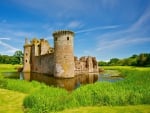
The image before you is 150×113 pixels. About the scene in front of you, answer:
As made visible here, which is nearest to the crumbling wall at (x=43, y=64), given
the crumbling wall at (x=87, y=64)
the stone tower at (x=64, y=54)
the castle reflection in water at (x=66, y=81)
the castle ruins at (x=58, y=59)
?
the castle ruins at (x=58, y=59)

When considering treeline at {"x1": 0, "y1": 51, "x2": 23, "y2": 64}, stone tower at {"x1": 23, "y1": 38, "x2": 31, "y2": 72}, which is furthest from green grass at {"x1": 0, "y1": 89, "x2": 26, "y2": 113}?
treeline at {"x1": 0, "y1": 51, "x2": 23, "y2": 64}

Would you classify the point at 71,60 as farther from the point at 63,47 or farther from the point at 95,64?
the point at 95,64

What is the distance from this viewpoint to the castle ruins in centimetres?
3473

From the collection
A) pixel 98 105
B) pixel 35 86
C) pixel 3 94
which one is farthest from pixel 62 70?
pixel 98 105

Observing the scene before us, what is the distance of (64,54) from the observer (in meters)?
34.7

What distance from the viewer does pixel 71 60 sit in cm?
3516

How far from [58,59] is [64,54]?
5.02 ft

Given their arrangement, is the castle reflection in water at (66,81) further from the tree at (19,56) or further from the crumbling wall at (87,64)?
the tree at (19,56)

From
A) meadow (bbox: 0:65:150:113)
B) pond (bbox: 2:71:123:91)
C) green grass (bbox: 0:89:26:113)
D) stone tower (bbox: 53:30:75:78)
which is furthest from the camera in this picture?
stone tower (bbox: 53:30:75:78)

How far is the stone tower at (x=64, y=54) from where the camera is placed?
3450 centimetres

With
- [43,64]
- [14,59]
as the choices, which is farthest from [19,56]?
[43,64]

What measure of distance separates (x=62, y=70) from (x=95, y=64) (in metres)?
24.8

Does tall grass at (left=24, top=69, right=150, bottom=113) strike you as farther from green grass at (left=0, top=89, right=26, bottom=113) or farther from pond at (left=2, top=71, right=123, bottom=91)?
pond at (left=2, top=71, right=123, bottom=91)

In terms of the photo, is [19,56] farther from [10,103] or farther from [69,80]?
[10,103]
